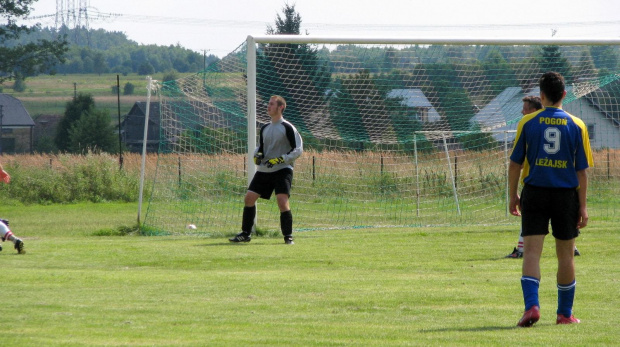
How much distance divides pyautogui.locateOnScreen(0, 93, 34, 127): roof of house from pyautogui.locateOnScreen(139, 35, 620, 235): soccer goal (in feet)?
211

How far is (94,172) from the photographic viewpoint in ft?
79.6

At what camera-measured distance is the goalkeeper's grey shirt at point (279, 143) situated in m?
12.0

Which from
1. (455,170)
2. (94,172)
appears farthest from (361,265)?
(94,172)

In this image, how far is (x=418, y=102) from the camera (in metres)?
16.5

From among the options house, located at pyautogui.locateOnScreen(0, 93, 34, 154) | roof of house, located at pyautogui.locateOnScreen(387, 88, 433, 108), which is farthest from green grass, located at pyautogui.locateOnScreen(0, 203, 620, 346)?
house, located at pyautogui.locateOnScreen(0, 93, 34, 154)

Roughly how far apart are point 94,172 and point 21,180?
2.18m

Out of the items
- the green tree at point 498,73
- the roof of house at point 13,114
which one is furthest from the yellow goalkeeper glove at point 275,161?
the roof of house at point 13,114

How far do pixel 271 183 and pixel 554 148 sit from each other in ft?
20.6

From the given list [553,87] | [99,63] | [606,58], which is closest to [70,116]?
[606,58]

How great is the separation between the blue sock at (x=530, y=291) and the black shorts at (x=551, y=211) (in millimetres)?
325

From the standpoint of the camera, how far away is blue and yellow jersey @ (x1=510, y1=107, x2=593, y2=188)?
6320 mm

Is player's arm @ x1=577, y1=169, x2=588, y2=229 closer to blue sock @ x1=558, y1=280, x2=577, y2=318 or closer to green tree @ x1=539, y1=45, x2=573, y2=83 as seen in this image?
blue sock @ x1=558, y1=280, x2=577, y2=318

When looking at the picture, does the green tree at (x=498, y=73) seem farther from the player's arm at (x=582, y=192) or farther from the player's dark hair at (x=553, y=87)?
the player's arm at (x=582, y=192)

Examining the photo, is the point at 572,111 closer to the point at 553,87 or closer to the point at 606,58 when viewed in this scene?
the point at 606,58
